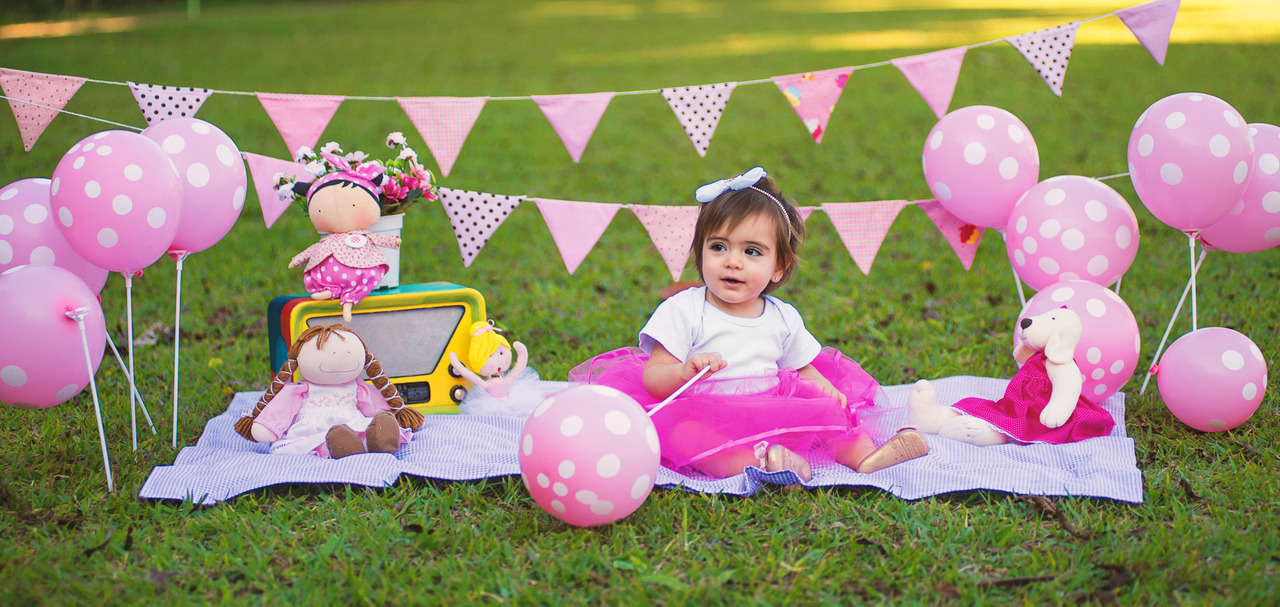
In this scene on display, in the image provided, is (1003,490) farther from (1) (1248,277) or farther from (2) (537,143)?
(2) (537,143)

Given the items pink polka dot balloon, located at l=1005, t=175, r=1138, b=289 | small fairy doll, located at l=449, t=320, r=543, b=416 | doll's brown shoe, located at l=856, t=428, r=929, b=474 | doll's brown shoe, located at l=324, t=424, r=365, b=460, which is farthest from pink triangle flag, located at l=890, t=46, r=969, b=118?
doll's brown shoe, located at l=324, t=424, r=365, b=460

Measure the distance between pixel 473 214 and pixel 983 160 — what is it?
6.61 feet

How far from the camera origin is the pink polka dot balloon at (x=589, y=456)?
8.78 feet

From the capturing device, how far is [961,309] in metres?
5.01

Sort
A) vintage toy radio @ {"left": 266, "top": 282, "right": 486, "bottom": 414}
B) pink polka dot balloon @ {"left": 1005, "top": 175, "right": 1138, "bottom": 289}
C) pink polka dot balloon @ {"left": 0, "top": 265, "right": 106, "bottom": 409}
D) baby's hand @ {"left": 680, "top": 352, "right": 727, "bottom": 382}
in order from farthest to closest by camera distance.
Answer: vintage toy radio @ {"left": 266, "top": 282, "right": 486, "bottom": 414} < pink polka dot balloon @ {"left": 1005, "top": 175, "right": 1138, "bottom": 289} < baby's hand @ {"left": 680, "top": 352, "right": 727, "bottom": 382} < pink polka dot balloon @ {"left": 0, "top": 265, "right": 106, "bottom": 409}

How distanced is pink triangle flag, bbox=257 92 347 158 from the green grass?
1.10m

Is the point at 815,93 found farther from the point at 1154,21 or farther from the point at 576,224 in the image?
the point at 1154,21

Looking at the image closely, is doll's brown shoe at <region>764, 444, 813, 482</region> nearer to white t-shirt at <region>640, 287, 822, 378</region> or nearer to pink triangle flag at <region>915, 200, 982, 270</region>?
white t-shirt at <region>640, 287, 822, 378</region>

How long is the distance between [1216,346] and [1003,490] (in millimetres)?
1048

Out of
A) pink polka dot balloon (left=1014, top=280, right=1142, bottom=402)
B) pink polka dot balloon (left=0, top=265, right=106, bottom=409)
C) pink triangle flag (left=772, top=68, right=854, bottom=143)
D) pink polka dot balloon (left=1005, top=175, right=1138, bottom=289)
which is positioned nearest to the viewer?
pink polka dot balloon (left=0, top=265, right=106, bottom=409)

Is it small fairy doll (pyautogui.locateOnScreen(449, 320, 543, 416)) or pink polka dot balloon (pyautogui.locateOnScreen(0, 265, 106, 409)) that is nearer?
pink polka dot balloon (pyautogui.locateOnScreen(0, 265, 106, 409))

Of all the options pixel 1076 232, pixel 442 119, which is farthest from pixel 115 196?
pixel 1076 232

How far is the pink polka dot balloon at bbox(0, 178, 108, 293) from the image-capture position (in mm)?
3240

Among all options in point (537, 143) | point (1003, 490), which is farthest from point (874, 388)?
point (537, 143)
